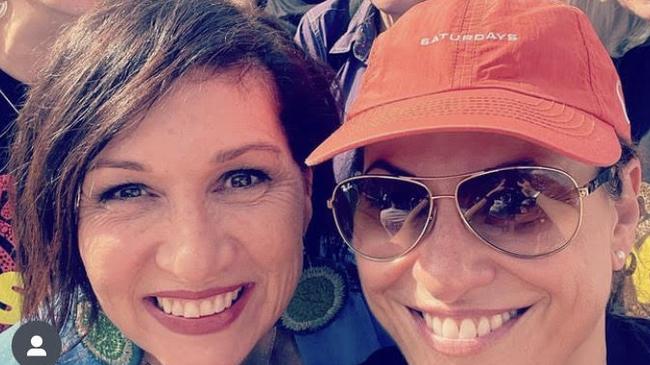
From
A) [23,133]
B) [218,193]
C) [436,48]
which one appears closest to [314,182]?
[218,193]

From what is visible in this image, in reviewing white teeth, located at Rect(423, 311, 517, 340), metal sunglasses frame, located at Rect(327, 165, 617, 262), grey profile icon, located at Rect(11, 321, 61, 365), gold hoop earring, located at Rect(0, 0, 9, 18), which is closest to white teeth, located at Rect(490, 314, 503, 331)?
white teeth, located at Rect(423, 311, 517, 340)

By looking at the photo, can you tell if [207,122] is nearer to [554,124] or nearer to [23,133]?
[23,133]

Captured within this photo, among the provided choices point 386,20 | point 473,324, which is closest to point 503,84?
point 473,324

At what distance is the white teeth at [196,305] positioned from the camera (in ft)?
5.17

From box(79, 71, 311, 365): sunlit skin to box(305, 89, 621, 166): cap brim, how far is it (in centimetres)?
21

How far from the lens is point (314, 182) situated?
1.87m

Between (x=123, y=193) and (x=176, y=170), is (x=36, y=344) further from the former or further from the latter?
(x=176, y=170)

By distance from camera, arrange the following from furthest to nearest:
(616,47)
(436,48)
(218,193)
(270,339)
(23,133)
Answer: (616,47) → (270,339) → (23,133) → (218,193) → (436,48)

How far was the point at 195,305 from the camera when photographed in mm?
1578

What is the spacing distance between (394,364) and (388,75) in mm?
719

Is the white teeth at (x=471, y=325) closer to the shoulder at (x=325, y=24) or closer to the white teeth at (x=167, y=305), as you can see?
the white teeth at (x=167, y=305)

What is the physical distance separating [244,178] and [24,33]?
54.5 inches

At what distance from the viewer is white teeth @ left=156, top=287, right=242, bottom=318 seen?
1.58m

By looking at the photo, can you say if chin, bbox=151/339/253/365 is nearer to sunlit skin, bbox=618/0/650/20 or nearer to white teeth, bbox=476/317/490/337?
white teeth, bbox=476/317/490/337
